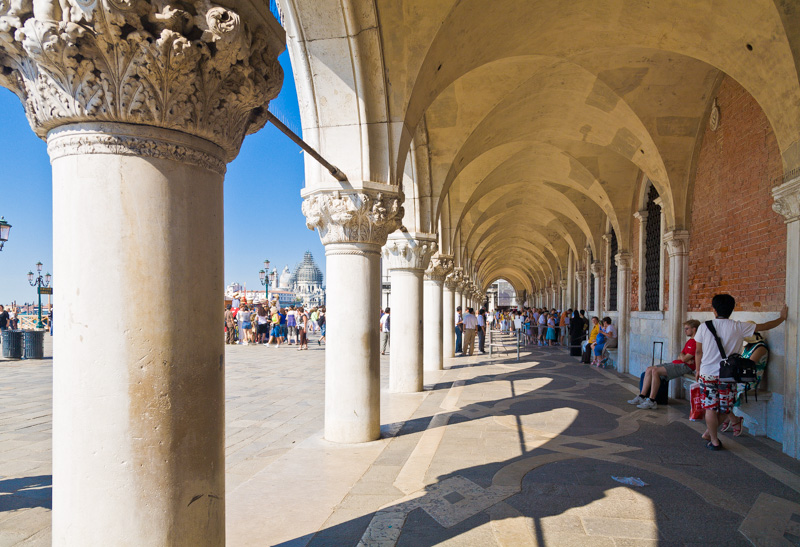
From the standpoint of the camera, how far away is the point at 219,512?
2.22 meters

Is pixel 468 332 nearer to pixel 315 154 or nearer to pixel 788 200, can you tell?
pixel 788 200

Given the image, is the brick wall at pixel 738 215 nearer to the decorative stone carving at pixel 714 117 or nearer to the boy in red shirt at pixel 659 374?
the decorative stone carving at pixel 714 117

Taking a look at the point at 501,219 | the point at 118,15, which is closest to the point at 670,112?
the point at 118,15

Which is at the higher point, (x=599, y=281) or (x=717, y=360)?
(x=599, y=281)

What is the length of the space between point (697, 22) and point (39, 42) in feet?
21.7

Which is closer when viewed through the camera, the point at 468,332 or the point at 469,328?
the point at 469,328

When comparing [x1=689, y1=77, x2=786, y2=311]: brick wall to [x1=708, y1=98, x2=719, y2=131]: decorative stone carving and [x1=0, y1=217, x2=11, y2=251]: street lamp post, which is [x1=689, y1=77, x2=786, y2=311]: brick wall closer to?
[x1=708, y1=98, x2=719, y2=131]: decorative stone carving

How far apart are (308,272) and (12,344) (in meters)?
118

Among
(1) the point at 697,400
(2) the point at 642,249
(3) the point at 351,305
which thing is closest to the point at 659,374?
(1) the point at 697,400

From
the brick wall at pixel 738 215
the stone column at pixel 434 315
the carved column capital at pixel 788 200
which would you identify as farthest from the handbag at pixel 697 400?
the stone column at pixel 434 315

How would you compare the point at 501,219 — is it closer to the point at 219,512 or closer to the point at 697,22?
the point at 697,22

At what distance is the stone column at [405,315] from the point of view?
8.30 m

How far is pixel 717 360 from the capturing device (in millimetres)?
5328

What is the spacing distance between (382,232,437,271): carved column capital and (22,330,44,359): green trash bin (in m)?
9.52
